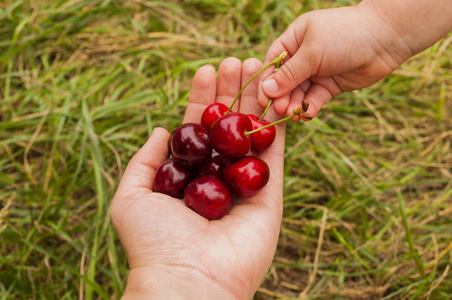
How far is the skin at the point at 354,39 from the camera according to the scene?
2.59m

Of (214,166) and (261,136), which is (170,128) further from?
(261,136)

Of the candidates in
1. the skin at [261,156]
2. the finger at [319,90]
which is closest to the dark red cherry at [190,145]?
the skin at [261,156]

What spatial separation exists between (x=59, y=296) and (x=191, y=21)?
312 cm

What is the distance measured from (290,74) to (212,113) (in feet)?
1.93

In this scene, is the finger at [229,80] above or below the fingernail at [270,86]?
below

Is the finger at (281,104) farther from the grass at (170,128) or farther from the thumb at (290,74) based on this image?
the grass at (170,128)

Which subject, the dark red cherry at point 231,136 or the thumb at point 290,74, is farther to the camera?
the thumb at point 290,74

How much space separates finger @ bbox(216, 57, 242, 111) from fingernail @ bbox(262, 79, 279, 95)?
1.30 feet

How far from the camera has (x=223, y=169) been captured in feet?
8.77

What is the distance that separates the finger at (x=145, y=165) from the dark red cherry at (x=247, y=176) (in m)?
0.50

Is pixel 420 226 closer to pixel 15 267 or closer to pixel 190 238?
pixel 190 238

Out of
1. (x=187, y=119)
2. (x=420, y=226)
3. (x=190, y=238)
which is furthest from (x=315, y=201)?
(x=190, y=238)

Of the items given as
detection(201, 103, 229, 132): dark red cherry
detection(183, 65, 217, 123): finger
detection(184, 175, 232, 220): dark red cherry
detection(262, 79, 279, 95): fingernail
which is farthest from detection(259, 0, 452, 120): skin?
detection(184, 175, 232, 220): dark red cherry

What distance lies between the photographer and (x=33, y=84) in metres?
4.05
